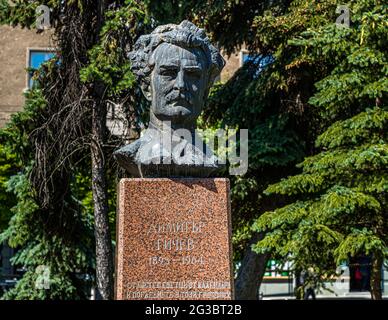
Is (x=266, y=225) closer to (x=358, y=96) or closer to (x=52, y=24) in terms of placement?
(x=358, y=96)

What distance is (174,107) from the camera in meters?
7.99

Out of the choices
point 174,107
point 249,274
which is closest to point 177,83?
point 174,107

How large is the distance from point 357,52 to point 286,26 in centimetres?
192

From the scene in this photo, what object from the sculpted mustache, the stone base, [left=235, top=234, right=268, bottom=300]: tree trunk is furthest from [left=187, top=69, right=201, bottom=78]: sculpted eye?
[left=235, top=234, right=268, bottom=300]: tree trunk

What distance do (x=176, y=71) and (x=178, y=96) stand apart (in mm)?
259

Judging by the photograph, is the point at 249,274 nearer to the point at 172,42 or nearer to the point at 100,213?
the point at 100,213

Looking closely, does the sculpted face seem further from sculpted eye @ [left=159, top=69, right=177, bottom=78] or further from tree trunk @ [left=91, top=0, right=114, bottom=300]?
tree trunk @ [left=91, top=0, right=114, bottom=300]

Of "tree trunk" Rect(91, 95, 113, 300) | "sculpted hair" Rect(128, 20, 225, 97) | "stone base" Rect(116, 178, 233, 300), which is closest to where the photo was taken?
"stone base" Rect(116, 178, 233, 300)

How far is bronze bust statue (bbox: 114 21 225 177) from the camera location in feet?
25.9

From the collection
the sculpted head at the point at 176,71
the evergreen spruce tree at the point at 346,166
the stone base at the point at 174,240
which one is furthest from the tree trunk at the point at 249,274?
the stone base at the point at 174,240

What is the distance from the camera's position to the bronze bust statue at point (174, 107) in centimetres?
788

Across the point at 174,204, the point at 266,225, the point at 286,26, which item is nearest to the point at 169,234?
the point at 174,204

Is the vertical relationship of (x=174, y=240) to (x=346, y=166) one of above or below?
below

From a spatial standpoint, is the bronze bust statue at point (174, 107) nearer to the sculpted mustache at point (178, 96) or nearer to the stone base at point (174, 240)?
the sculpted mustache at point (178, 96)
